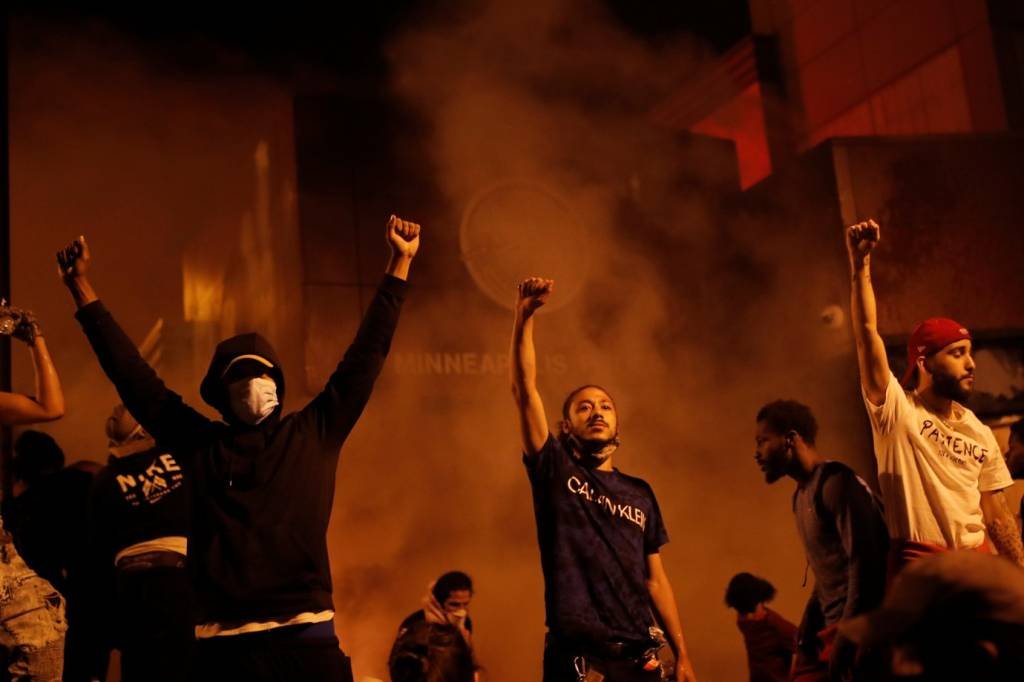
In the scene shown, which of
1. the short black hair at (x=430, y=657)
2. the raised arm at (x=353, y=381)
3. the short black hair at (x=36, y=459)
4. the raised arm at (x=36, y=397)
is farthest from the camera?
the short black hair at (x=430, y=657)

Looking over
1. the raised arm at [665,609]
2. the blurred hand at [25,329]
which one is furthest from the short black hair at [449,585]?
the blurred hand at [25,329]

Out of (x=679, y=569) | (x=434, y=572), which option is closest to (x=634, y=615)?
(x=434, y=572)

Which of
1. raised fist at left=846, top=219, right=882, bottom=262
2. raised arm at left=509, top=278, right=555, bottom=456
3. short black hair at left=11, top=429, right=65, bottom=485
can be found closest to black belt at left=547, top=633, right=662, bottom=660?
raised arm at left=509, top=278, right=555, bottom=456

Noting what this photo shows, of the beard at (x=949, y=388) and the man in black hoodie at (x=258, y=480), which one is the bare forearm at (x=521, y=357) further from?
the beard at (x=949, y=388)

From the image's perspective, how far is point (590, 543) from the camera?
12.0 feet

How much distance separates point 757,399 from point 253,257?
3.33m

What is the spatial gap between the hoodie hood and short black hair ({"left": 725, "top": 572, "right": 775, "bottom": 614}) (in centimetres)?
338

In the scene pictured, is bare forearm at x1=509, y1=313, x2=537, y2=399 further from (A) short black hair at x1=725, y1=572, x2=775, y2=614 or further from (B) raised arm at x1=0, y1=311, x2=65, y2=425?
(A) short black hair at x1=725, y1=572, x2=775, y2=614

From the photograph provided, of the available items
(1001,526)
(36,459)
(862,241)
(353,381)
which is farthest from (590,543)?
(36,459)

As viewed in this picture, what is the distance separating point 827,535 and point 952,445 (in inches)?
21.3

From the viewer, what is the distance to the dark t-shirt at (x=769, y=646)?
5.36 metres

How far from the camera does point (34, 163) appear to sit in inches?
236

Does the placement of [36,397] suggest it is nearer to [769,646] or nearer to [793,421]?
[793,421]

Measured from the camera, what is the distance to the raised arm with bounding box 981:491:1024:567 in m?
4.04
